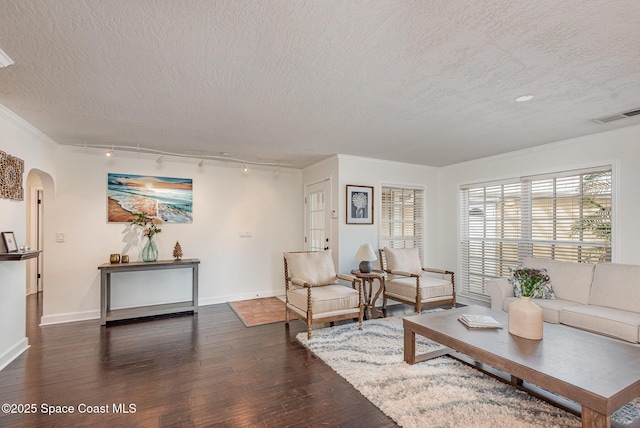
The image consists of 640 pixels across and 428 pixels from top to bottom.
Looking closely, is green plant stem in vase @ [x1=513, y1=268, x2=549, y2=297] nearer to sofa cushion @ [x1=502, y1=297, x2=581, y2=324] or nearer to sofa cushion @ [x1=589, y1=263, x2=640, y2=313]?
sofa cushion @ [x1=502, y1=297, x2=581, y2=324]

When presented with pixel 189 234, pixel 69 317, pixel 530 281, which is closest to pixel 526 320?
pixel 530 281

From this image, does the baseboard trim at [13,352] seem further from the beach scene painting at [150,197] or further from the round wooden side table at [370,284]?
the round wooden side table at [370,284]

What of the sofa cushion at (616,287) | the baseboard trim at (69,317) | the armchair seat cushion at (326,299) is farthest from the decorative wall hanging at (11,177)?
the sofa cushion at (616,287)

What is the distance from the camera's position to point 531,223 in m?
4.47

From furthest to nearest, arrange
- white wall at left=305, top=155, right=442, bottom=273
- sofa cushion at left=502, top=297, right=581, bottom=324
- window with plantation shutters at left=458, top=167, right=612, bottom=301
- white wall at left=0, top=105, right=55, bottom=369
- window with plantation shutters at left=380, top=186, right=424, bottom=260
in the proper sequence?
window with plantation shutters at left=380, top=186, right=424, bottom=260 < white wall at left=305, top=155, right=442, bottom=273 < window with plantation shutters at left=458, top=167, right=612, bottom=301 < sofa cushion at left=502, top=297, right=581, bottom=324 < white wall at left=0, top=105, right=55, bottom=369

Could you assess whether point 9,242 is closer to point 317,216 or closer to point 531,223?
point 317,216

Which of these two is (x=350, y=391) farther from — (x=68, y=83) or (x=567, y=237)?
(x=567, y=237)

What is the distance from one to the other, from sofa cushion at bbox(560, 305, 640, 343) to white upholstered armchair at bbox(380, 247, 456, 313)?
1439mm

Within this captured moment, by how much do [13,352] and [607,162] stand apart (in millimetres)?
6606

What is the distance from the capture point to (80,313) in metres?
4.34

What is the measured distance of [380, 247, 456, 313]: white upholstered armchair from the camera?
4336 mm

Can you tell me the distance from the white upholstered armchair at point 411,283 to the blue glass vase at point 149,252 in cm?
341

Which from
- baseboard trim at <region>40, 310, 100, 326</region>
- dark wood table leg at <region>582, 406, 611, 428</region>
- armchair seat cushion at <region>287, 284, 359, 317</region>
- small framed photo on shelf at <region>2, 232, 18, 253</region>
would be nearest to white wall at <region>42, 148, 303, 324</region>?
baseboard trim at <region>40, 310, 100, 326</region>

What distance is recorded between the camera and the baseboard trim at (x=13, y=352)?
9.36ft
